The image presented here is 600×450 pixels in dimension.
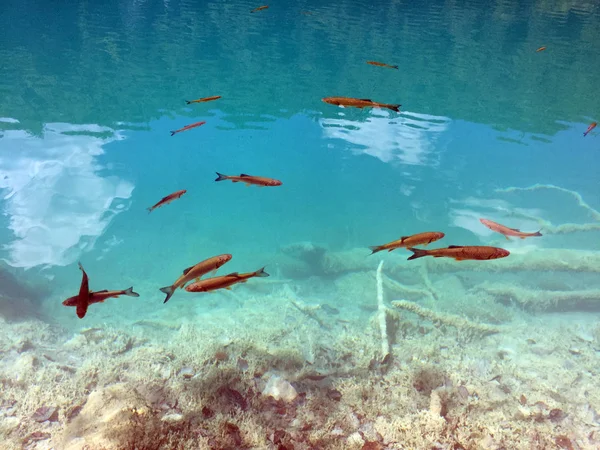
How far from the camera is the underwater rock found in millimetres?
3805

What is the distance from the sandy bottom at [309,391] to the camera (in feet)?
10.7

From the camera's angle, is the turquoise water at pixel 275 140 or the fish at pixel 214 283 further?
the turquoise water at pixel 275 140

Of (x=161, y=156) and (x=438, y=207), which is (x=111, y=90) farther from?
(x=438, y=207)

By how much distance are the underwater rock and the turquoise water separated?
888 centimetres

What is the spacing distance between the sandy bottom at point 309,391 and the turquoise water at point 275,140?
6533 mm

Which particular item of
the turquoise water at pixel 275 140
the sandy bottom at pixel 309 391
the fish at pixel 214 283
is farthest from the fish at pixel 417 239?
the turquoise water at pixel 275 140

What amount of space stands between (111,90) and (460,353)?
19989mm

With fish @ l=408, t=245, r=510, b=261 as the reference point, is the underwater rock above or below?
below

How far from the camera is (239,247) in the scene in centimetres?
1791

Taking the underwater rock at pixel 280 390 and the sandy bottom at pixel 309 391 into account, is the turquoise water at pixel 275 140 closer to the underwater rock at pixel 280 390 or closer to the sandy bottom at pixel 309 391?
the sandy bottom at pixel 309 391

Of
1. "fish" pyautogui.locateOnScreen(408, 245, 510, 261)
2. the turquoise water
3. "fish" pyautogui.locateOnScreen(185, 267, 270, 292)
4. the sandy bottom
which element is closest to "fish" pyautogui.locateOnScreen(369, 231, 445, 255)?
"fish" pyautogui.locateOnScreen(408, 245, 510, 261)

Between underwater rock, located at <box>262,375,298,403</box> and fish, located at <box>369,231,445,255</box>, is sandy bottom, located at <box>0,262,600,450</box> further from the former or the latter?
fish, located at <box>369,231,445,255</box>

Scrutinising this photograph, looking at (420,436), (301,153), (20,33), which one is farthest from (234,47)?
(420,436)

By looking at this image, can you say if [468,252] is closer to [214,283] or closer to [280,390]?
[214,283]
